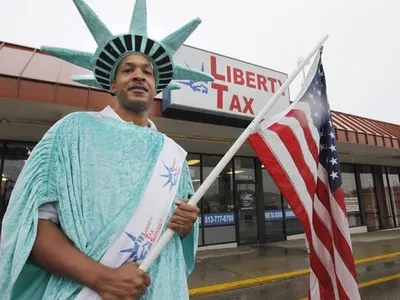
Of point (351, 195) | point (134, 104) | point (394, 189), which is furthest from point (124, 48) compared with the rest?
point (394, 189)

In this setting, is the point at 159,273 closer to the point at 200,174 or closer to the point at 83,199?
the point at 83,199

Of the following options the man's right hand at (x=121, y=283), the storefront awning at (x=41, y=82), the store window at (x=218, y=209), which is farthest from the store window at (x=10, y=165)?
the man's right hand at (x=121, y=283)

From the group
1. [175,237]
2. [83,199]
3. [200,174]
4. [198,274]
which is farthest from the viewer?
[200,174]

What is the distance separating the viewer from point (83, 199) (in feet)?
3.67

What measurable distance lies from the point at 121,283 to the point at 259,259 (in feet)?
23.7

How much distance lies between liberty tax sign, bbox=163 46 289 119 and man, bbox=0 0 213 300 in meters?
4.34

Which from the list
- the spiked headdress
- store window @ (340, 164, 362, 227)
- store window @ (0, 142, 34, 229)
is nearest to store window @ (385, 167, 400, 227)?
store window @ (340, 164, 362, 227)

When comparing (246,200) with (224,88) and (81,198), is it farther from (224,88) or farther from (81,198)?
(81,198)

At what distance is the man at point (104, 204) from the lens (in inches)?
39.4

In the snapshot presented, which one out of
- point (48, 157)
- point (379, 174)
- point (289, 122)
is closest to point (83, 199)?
point (48, 157)

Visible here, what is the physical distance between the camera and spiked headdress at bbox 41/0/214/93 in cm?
153

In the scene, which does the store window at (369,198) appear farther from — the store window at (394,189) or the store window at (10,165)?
the store window at (10,165)

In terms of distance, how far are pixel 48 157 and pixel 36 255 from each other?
1.22 ft

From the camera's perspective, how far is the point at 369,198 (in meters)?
13.8
